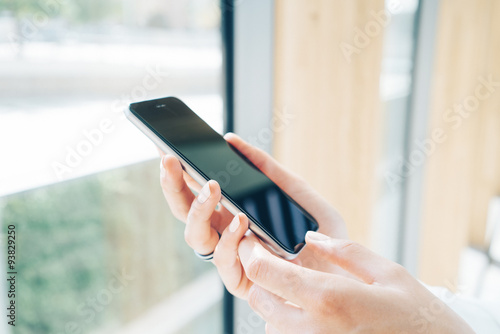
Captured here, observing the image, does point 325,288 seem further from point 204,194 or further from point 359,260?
point 204,194

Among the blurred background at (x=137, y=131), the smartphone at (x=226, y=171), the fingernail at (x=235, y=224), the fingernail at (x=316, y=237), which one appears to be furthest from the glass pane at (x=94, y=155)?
the fingernail at (x=316, y=237)

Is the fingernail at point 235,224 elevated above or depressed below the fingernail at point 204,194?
below

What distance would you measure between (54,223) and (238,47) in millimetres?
478

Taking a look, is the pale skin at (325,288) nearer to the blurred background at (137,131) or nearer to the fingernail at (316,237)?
the fingernail at (316,237)

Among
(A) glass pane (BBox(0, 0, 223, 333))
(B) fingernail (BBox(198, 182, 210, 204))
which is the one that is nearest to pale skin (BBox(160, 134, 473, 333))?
(B) fingernail (BBox(198, 182, 210, 204))

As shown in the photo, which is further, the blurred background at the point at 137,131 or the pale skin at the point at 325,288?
the blurred background at the point at 137,131

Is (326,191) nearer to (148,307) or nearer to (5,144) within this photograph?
(148,307)

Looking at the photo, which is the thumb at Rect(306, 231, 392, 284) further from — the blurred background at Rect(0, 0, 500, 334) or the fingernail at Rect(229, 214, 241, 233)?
the blurred background at Rect(0, 0, 500, 334)

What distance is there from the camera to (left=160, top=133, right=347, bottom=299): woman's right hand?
556 mm

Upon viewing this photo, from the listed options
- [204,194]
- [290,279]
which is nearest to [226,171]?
[204,194]

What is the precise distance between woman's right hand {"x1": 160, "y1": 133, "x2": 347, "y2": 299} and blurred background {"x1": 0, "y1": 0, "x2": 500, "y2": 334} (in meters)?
0.17

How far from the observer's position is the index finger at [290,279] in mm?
410

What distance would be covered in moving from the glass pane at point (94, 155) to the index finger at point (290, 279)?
36cm

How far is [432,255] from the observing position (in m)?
2.06
